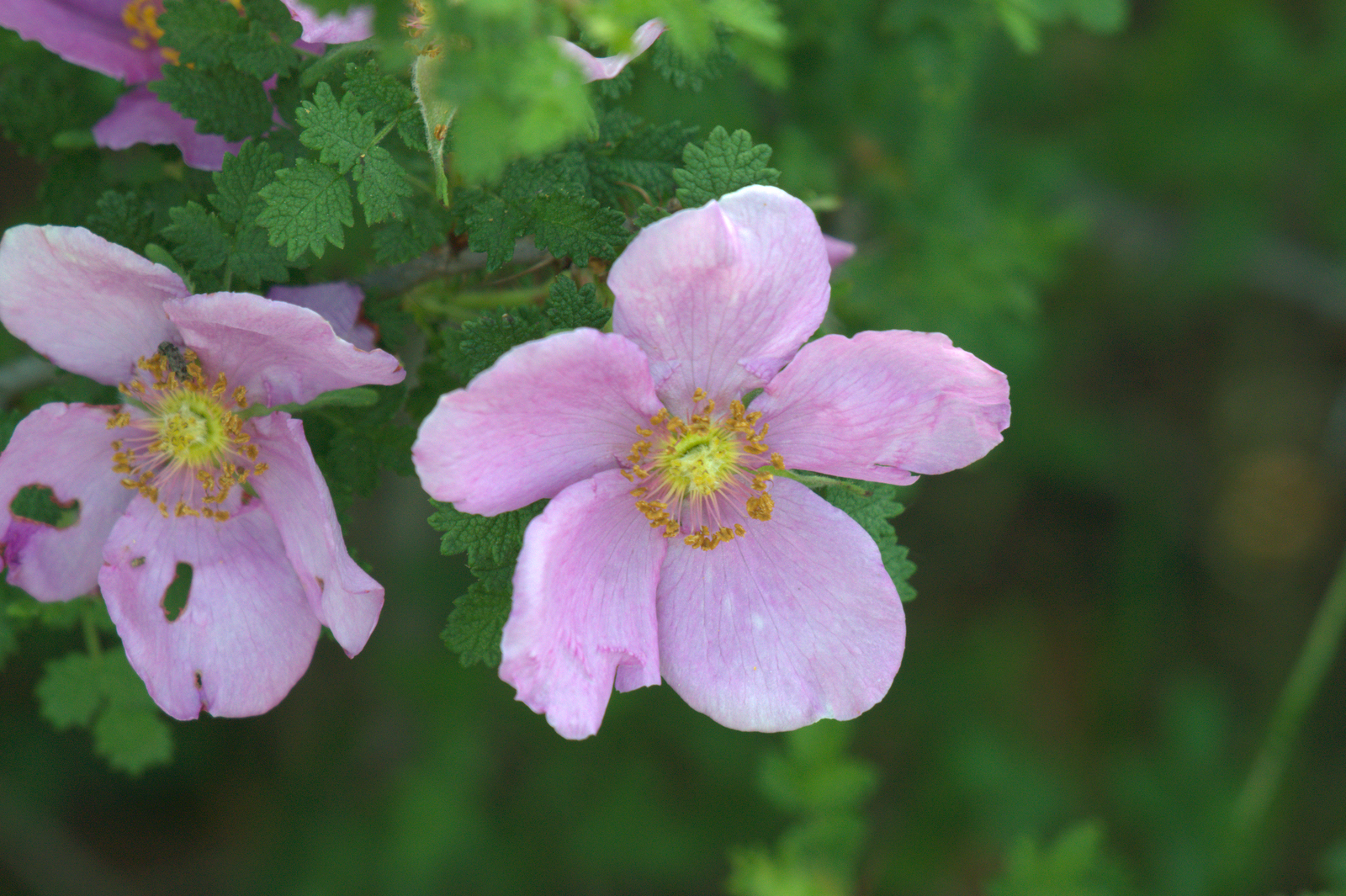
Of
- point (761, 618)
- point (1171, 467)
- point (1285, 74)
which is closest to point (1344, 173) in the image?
point (1285, 74)

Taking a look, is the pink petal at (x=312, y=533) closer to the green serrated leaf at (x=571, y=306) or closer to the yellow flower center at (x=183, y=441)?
the yellow flower center at (x=183, y=441)

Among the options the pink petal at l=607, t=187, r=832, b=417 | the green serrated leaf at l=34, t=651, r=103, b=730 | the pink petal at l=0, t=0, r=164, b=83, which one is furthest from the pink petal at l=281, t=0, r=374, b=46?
the green serrated leaf at l=34, t=651, r=103, b=730

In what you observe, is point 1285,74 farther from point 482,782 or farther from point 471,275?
point 482,782

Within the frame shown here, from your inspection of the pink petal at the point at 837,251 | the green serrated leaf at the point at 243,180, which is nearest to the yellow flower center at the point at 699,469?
the pink petal at the point at 837,251

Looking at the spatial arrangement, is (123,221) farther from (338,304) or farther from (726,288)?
(726,288)

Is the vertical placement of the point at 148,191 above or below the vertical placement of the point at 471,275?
above

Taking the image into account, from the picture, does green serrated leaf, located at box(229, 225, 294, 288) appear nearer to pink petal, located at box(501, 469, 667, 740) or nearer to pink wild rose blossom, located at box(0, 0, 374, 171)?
pink wild rose blossom, located at box(0, 0, 374, 171)

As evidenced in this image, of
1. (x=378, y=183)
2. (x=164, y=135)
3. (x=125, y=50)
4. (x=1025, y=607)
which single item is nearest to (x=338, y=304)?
(x=378, y=183)
